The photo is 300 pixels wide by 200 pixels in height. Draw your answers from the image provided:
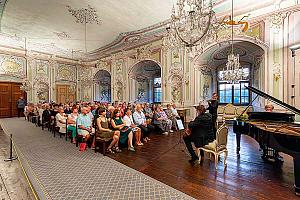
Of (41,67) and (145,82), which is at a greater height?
(41,67)

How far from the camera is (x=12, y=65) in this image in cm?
1209

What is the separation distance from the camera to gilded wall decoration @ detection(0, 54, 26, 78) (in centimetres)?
1171

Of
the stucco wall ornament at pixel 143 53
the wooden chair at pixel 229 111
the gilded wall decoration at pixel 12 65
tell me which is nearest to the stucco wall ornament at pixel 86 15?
the stucco wall ornament at pixel 143 53

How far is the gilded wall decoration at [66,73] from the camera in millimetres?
14391

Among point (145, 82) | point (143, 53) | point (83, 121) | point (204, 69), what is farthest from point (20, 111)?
point (204, 69)

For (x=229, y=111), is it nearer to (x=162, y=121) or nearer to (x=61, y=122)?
(x=162, y=121)

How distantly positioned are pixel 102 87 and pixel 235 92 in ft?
34.3

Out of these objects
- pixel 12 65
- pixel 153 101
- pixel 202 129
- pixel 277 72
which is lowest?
pixel 202 129

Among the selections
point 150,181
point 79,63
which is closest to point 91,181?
point 150,181

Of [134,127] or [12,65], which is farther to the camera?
[12,65]

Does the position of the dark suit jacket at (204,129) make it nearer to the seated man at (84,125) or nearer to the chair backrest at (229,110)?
the seated man at (84,125)

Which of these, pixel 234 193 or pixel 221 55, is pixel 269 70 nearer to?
pixel 221 55

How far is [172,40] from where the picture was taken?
4.22 metres

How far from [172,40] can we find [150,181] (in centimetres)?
298
